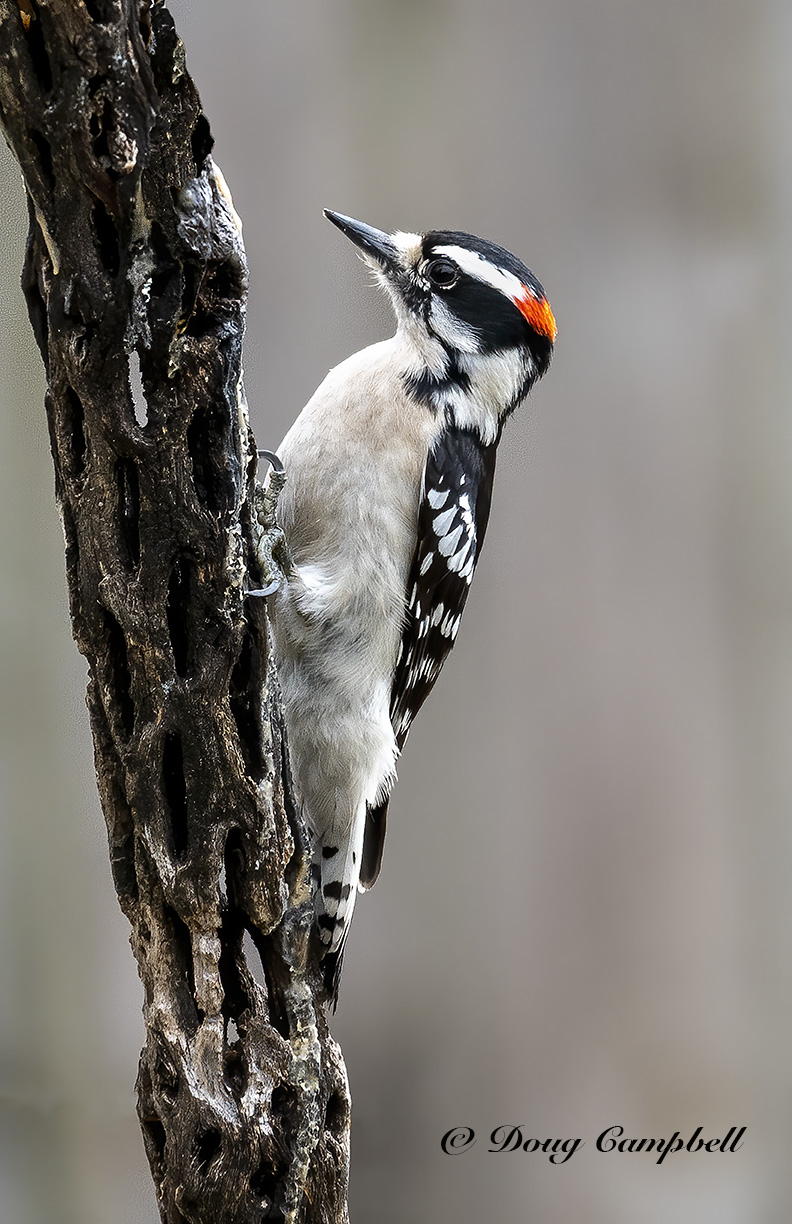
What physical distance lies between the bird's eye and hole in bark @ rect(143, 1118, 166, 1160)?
1.15m

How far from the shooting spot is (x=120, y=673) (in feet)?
3.33

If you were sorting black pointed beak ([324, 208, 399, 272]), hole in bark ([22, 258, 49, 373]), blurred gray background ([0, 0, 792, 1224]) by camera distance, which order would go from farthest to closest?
blurred gray background ([0, 0, 792, 1224]), black pointed beak ([324, 208, 399, 272]), hole in bark ([22, 258, 49, 373])

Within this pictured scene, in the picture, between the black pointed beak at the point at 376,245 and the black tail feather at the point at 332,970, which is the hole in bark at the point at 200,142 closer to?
the black pointed beak at the point at 376,245

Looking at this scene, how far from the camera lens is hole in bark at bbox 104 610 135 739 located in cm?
99

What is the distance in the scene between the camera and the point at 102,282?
883 millimetres

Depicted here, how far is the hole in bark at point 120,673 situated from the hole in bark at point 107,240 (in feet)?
1.06

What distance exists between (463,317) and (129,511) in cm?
70

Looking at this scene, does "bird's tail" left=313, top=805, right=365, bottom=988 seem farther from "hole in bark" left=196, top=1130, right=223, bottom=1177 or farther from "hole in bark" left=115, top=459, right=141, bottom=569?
"hole in bark" left=115, top=459, right=141, bottom=569

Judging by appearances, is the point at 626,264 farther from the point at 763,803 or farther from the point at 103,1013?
the point at 103,1013

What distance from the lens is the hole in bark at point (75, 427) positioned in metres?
0.94

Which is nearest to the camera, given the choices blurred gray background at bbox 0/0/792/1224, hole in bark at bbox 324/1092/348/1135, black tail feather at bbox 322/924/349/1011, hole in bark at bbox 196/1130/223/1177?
hole in bark at bbox 196/1130/223/1177

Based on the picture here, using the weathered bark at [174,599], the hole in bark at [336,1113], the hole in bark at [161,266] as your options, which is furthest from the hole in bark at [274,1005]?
the hole in bark at [161,266]

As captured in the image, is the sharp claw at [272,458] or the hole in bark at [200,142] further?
Result: the sharp claw at [272,458]

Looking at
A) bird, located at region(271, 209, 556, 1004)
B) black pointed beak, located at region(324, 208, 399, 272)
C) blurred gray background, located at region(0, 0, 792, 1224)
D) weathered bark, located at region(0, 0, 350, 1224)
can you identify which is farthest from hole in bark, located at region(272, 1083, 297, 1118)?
blurred gray background, located at region(0, 0, 792, 1224)
